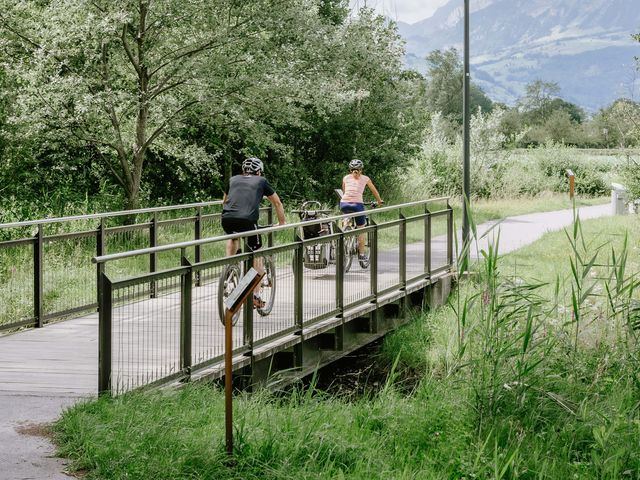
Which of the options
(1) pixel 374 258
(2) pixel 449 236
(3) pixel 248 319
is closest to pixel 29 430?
(3) pixel 248 319

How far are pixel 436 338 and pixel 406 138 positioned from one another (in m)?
19.4

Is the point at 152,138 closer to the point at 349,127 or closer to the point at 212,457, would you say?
the point at 349,127

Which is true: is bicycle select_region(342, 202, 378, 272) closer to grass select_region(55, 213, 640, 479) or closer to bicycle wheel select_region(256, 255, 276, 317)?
bicycle wheel select_region(256, 255, 276, 317)

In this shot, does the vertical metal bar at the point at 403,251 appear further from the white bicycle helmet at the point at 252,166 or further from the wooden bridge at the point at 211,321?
the white bicycle helmet at the point at 252,166

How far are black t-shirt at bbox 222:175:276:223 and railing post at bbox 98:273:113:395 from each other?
11.8 ft

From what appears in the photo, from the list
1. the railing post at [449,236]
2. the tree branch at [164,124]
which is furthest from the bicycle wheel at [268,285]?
the tree branch at [164,124]

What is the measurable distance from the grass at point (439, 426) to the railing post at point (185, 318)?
33cm

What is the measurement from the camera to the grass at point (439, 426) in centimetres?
674

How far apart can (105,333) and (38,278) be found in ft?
14.2

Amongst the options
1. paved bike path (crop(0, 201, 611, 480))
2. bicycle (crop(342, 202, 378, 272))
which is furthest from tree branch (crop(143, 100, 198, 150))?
paved bike path (crop(0, 201, 611, 480))

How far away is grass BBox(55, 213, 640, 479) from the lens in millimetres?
6742

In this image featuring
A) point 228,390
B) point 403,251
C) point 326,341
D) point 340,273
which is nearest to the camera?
point 228,390

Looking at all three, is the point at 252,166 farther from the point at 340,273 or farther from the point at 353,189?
the point at 353,189

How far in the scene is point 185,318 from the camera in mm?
9141
